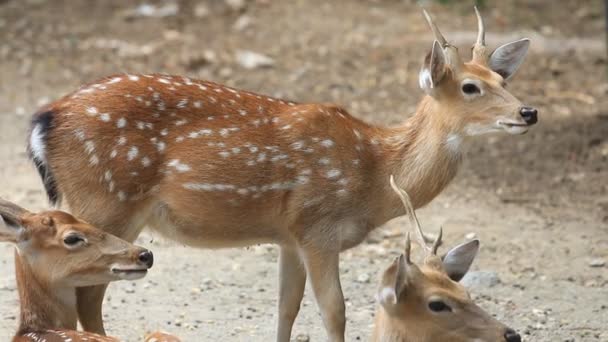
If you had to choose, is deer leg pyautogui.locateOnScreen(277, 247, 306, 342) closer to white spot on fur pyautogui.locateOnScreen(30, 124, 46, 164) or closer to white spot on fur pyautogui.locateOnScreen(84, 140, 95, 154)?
white spot on fur pyautogui.locateOnScreen(84, 140, 95, 154)

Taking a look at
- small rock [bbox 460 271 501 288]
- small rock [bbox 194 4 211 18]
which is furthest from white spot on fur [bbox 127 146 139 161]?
small rock [bbox 194 4 211 18]

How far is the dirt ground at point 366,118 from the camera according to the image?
7.80 meters

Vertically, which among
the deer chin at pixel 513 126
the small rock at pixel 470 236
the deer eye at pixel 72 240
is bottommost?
the small rock at pixel 470 236

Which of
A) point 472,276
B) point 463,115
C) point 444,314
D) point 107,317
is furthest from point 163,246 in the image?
point 444,314

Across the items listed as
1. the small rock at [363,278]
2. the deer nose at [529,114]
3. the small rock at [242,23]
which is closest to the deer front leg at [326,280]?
the deer nose at [529,114]

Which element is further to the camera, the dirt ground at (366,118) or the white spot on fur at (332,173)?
the dirt ground at (366,118)

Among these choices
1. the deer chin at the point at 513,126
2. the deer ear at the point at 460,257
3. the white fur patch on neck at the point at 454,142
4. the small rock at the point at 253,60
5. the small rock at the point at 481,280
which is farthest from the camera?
the small rock at the point at 253,60

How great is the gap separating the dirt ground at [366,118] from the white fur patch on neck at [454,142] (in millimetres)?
1319

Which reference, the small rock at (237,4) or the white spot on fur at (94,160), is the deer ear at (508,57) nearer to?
the white spot on fur at (94,160)

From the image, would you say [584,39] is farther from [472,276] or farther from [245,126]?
[245,126]

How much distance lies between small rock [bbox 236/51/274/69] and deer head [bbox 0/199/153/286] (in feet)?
22.8

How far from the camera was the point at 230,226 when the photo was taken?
6730 mm

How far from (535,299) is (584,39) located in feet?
21.9

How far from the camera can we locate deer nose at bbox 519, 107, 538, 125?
652 cm
